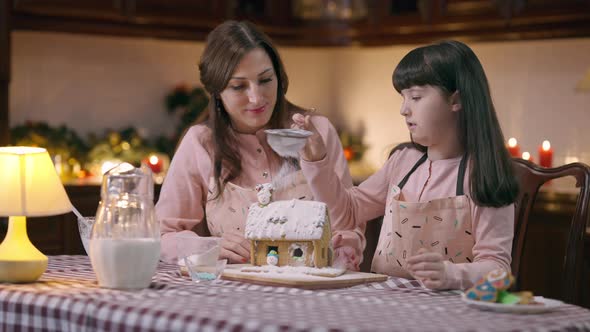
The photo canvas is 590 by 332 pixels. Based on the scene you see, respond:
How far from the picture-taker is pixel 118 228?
1881 mm

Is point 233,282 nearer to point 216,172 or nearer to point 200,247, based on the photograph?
point 200,247

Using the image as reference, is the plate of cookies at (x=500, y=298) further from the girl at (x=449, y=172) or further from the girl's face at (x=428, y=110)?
the girl's face at (x=428, y=110)

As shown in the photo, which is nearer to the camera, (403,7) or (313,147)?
(313,147)

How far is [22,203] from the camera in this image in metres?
2.00

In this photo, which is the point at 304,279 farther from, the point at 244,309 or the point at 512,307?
the point at 512,307

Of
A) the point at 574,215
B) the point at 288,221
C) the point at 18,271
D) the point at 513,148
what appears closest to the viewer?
the point at 18,271

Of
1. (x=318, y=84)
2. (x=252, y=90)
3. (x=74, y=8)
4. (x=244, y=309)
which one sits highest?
(x=74, y=8)

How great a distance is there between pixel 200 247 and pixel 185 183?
52 cm

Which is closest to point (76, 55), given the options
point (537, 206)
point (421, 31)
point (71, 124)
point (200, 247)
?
point (71, 124)

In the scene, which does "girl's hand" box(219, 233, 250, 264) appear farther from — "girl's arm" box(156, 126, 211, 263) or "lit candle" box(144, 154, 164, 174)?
"lit candle" box(144, 154, 164, 174)

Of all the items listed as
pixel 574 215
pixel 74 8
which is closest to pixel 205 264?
pixel 574 215

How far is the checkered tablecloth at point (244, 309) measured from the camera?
155cm

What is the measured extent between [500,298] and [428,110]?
512mm

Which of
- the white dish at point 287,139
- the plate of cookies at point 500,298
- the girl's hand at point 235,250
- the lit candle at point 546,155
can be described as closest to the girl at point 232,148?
the girl's hand at point 235,250
